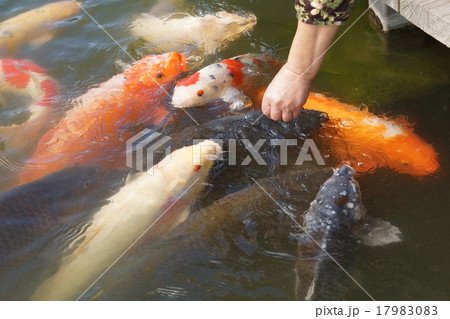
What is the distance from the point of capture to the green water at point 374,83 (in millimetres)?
2842

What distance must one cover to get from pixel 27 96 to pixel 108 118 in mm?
1050

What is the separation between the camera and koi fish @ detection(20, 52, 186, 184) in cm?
400

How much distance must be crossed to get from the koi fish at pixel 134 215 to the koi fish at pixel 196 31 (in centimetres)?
195

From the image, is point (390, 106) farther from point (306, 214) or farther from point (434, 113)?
point (306, 214)

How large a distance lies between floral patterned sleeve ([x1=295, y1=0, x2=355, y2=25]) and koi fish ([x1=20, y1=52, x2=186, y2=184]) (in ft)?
6.93

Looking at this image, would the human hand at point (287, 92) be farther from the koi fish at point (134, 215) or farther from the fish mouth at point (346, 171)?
the koi fish at point (134, 215)

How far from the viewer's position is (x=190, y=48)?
5254 millimetres

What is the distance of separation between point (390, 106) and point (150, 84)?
2359 millimetres

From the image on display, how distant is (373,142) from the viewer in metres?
3.79

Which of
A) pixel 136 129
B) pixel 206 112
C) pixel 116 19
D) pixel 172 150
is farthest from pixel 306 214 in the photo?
pixel 116 19

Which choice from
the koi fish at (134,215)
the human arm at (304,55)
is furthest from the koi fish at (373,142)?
the human arm at (304,55)

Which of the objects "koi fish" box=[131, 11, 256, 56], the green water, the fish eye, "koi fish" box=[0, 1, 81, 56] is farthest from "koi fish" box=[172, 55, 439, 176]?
"koi fish" box=[0, 1, 81, 56]
